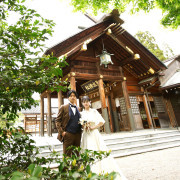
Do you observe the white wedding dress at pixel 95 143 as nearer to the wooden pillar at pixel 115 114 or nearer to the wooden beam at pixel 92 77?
the wooden beam at pixel 92 77

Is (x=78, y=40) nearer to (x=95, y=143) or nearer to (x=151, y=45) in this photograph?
(x=95, y=143)

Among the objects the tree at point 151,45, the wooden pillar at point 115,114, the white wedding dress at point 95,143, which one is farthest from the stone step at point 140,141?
the tree at point 151,45

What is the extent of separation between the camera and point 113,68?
838cm

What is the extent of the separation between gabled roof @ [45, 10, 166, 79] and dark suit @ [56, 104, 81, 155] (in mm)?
4153

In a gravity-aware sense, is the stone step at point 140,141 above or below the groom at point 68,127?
below

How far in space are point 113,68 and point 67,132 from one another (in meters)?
6.50

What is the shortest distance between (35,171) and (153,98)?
10874 mm

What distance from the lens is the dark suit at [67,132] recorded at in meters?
2.52

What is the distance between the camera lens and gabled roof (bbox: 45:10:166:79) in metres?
6.55

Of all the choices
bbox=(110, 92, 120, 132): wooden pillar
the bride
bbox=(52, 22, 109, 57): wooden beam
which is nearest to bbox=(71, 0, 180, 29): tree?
bbox=(52, 22, 109, 57): wooden beam

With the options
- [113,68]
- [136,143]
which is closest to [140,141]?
[136,143]

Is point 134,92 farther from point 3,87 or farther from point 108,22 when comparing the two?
point 3,87

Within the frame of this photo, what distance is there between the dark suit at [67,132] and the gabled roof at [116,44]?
4153mm

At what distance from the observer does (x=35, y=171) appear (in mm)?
795
